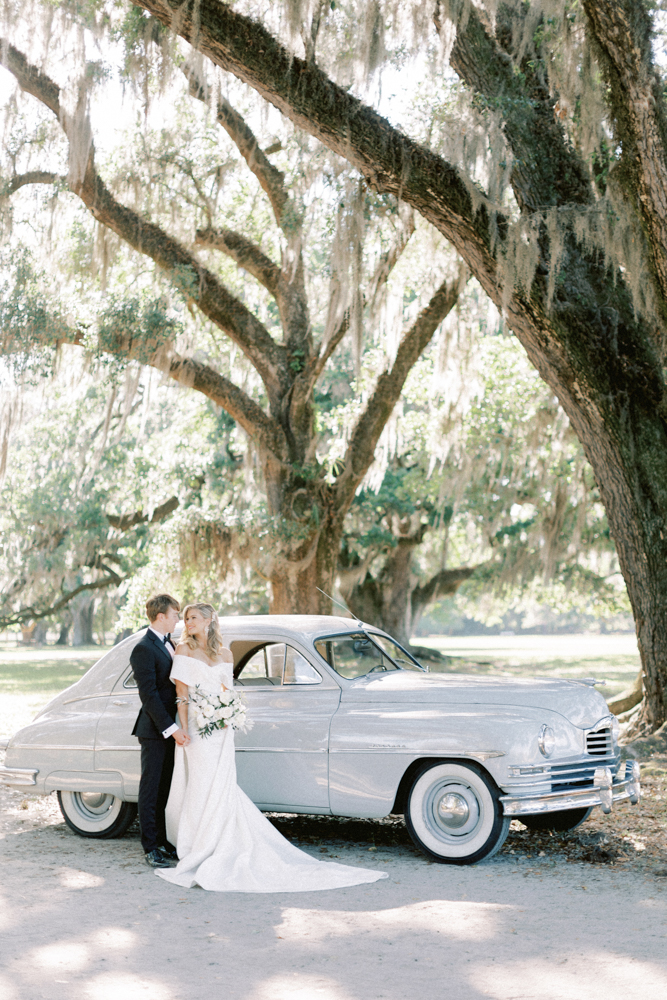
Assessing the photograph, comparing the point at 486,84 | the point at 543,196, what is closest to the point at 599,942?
the point at 543,196

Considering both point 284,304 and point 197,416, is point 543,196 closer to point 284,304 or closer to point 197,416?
point 284,304

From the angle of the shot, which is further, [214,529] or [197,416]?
[197,416]

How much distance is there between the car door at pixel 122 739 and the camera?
707 cm

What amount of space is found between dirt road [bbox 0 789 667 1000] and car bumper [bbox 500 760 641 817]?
37cm

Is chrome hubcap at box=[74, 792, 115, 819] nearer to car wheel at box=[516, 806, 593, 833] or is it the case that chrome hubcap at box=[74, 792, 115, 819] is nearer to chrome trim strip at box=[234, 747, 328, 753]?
chrome trim strip at box=[234, 747, 328, 753]

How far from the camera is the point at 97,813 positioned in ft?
24.3

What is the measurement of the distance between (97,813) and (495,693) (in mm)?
3070

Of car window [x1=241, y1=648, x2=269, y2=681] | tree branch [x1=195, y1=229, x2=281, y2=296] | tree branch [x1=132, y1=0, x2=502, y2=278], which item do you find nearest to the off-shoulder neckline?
car window [x1=241, y1=648, x2=269, y2=681]

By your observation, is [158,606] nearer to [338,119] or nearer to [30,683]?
[338,119]

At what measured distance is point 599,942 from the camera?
4.72 m

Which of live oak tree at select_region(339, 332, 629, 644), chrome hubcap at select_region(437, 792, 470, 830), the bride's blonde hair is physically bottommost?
chrome hubcap at select_region(437, 792, 470, 830)

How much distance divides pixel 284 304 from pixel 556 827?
946cm

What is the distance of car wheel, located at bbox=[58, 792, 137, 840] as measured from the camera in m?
7.30

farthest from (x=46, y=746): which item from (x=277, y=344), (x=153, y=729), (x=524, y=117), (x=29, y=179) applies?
(x=29, y=179)
